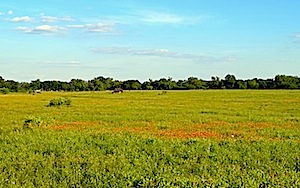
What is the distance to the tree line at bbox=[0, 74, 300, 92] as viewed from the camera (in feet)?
449

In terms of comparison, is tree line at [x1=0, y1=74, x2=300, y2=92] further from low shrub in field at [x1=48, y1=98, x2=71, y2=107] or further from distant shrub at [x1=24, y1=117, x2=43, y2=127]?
distant shrub at [x1=24, y1=117, x2=43, y2=127]

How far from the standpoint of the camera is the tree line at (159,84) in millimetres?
136750

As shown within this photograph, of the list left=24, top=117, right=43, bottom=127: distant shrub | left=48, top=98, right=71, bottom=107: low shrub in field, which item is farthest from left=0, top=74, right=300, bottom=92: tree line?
left=24, top=117, right=43, bottom=127: distant shrub

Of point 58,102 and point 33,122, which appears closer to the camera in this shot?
point 33,122

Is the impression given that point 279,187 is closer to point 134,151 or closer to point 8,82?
point 134,151

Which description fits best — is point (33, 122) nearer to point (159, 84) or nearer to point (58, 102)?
point (58, 102)

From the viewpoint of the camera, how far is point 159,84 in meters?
152

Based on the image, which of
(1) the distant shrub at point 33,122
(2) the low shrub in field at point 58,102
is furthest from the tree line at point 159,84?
(1) the distant shrub at point 33,122

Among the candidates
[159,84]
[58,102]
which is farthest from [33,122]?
[159,84]

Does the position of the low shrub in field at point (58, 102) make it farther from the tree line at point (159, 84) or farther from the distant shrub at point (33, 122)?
the tree line at point (159, 84)

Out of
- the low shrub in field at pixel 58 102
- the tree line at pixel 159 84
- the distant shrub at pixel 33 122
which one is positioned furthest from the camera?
the tree line at pixel 159 84

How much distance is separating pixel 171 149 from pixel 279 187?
5.74 metres

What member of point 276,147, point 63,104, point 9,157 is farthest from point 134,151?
point 63,104

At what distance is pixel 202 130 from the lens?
76.6ft
